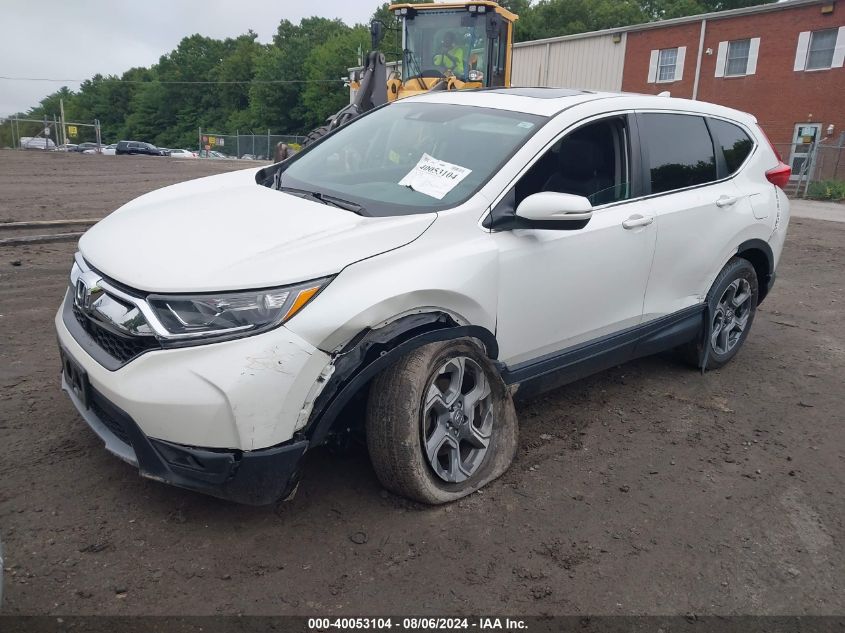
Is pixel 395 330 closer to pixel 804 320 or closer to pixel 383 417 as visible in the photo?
pixel 383 417

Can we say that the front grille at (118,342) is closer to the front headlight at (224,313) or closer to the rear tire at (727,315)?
the front headlight at (224,313)

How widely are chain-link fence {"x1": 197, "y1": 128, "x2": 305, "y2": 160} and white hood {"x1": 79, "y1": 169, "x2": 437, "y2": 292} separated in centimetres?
4017

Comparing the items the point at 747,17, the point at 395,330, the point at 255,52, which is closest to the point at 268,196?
the point at 395,330

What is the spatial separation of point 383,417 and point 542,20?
178 ft

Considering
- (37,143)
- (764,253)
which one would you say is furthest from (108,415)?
(37,143)

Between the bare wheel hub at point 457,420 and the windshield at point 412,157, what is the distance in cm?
76

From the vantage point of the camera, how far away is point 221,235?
2.83m

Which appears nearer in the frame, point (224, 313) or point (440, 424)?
point (224, 313)

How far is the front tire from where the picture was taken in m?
2.83

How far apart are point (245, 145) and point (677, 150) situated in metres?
45.4

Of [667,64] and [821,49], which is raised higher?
[821,49]

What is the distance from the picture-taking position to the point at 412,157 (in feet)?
11.8

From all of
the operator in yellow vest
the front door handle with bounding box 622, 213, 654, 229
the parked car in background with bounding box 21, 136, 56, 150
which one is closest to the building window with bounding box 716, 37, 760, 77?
the operator in yellow vest

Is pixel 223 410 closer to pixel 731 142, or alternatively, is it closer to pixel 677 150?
pixel 677 150
